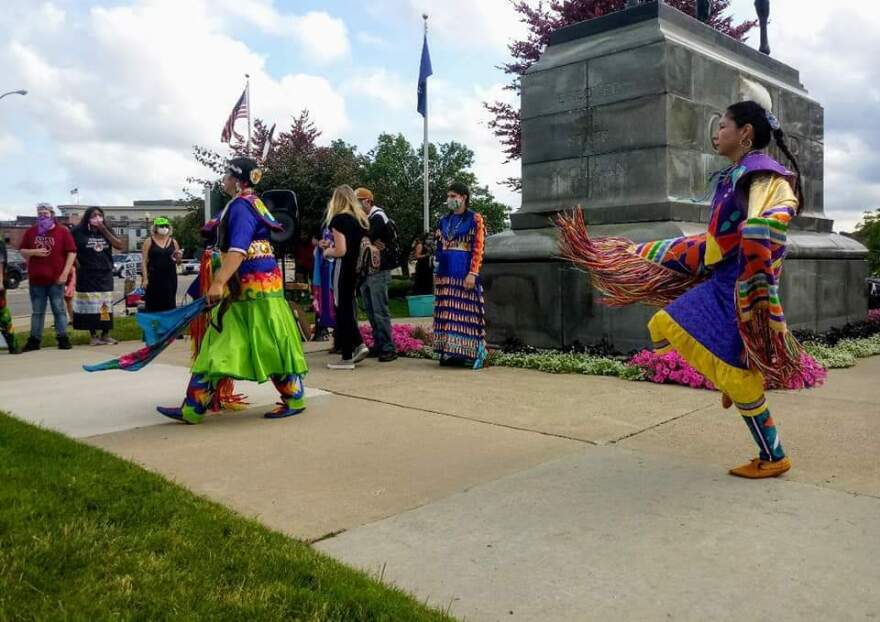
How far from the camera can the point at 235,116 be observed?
2425 centimetres

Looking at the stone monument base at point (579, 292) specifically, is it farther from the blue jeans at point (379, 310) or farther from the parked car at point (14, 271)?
the parked car at point (14, 271)

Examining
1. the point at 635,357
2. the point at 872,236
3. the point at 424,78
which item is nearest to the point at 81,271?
the point at 635,357

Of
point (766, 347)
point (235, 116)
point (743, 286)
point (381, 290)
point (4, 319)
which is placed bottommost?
point (4, 319)

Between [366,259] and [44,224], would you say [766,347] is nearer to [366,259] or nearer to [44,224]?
[366,259]

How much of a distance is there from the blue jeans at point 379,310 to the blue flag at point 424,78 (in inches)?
558

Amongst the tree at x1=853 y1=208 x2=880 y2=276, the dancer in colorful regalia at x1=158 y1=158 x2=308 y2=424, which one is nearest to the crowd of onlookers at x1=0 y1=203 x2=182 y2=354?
the dancer in colorful regalia at x1=158 y1=158 x2=308 y2=424

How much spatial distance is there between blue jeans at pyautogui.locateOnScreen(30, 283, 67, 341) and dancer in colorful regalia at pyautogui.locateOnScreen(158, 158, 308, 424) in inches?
229

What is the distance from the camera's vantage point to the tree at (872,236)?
3594 cm

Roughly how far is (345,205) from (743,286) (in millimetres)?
4950

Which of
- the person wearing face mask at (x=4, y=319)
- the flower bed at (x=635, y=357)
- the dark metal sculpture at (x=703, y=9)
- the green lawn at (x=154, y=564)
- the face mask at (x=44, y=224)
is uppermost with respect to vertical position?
the dark metal sculpture at (x=703, y=9)

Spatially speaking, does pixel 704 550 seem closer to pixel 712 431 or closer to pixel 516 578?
pixel 516 578

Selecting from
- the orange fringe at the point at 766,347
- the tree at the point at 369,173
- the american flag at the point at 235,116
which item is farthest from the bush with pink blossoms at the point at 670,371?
the american flag at the point at 235,116

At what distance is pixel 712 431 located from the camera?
184 inches

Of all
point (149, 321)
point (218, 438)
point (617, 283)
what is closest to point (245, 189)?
point (149, 321)
